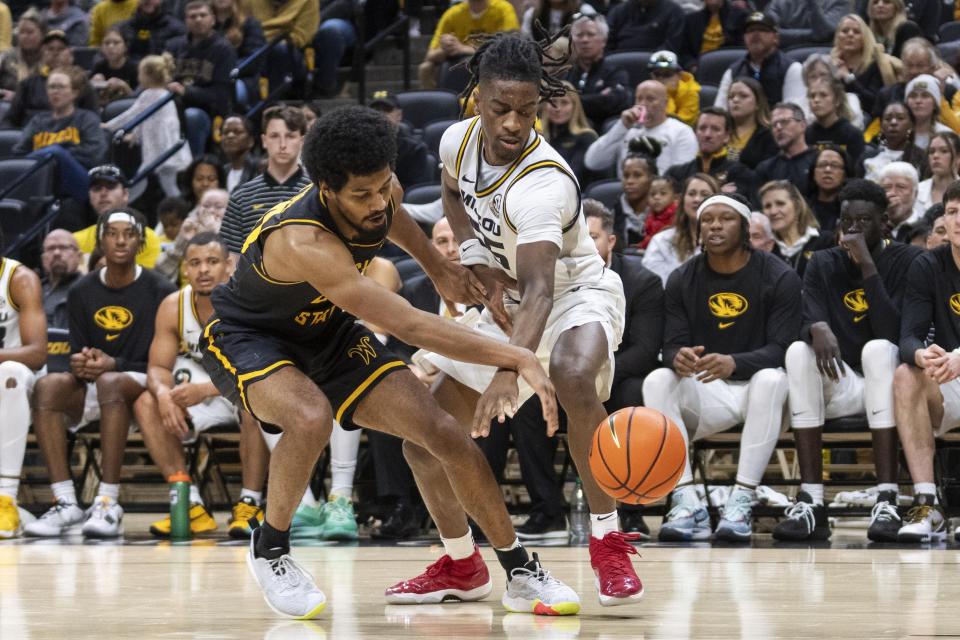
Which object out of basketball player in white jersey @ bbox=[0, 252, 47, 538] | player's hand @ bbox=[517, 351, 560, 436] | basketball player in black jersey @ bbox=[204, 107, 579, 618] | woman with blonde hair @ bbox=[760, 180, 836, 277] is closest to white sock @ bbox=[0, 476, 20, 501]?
basketball player in white jersey @ bbox=[0, 252, 47, 538]

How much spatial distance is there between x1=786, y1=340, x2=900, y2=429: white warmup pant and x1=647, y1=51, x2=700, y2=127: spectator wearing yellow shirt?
11.2 ft

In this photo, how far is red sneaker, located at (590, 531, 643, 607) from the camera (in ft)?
14.0

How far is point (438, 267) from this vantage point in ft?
15.0

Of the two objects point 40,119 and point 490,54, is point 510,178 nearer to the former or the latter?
point 490,54

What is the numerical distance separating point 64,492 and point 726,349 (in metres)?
3.75

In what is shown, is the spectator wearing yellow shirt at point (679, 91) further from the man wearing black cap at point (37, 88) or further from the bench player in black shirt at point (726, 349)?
the man wearing black cap at point (37, 88)

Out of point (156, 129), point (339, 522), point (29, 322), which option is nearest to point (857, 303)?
point (339, 522)

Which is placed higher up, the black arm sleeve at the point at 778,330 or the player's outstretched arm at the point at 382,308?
the player's outstretched arm at the point at 382,308

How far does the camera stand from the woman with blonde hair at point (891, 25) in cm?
985

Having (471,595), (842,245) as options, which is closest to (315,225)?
(471,595)

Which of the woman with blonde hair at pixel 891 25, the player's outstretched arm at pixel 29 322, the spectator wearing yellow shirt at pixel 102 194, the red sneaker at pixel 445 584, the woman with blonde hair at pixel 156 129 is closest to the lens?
the red sneaker at pixel 445 584

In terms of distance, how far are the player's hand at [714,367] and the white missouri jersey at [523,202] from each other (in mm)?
2192

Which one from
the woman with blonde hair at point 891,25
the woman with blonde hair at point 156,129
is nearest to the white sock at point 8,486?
the woman with blonde hair at point 156,129

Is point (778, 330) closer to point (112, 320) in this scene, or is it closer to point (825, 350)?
point (825, 350)
